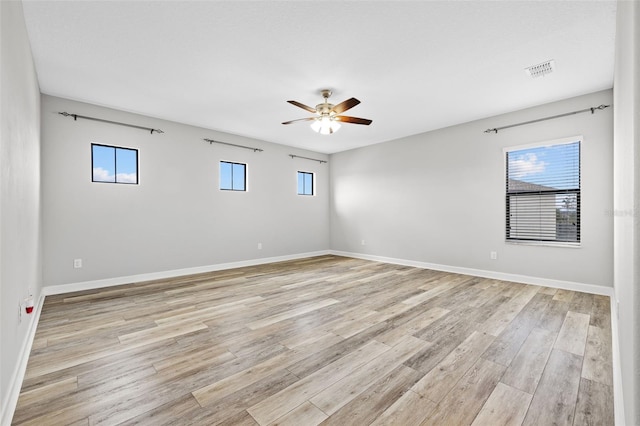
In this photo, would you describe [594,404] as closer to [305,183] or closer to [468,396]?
[468,396]

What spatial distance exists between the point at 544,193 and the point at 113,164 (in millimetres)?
6724

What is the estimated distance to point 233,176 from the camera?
232 inches

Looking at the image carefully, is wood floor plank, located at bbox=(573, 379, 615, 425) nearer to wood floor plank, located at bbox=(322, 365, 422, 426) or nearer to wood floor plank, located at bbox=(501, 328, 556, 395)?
wood floor plank, located at bbox=(501, 328, 556, 395)

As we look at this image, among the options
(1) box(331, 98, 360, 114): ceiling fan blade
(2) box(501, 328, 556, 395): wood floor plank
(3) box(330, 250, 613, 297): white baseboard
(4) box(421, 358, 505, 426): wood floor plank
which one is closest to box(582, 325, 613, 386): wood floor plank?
(2) box(501, 328, 556, 395): wood floor plank

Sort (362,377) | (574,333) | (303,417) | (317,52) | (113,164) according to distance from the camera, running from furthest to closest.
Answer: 1. (113,164)
2. (317,52)
3. (574,333)
4. (362,377)
5. (303,417)

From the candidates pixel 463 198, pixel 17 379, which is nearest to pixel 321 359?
pixel 17 379

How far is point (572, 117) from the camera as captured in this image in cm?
402

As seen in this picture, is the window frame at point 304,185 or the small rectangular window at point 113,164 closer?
the small rectangular window at point 113,164

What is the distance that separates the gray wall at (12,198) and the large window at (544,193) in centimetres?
572

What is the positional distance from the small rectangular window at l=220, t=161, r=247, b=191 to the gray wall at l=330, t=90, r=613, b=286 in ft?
8.37

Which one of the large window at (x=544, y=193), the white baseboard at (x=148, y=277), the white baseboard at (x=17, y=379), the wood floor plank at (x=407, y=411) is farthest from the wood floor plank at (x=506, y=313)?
the white baseboard at (x=148, y=277)

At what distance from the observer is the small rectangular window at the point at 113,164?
430cm

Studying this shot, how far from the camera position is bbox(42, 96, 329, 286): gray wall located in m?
3.99

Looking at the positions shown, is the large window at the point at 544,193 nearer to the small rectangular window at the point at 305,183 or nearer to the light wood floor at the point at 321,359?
the light wood floor at the point at 321,359
